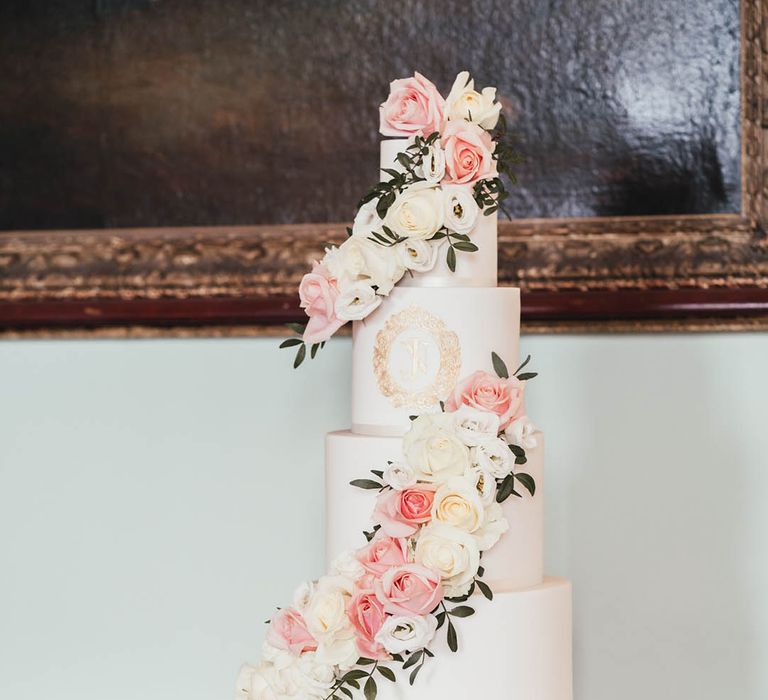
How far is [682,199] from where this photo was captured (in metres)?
2.03

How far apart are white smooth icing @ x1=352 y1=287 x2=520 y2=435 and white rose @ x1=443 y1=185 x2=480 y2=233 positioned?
90mm

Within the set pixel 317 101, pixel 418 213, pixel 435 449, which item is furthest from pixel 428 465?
pixel 317 101

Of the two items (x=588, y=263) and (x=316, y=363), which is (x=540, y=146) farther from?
(x=316, y=363)

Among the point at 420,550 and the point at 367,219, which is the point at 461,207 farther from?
the point at 420,550

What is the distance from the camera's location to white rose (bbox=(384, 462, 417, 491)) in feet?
4.93

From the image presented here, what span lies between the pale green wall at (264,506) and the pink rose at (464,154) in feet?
1.90

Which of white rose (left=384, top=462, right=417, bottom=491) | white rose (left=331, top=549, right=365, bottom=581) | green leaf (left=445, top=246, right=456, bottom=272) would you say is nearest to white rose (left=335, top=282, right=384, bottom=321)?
green leaf (left=445, top=246, right=456, bottom=272)

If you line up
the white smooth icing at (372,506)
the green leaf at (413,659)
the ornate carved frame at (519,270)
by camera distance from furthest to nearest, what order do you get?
the ornate carved frame at (519,270), the white smooth icing at (372,506), the green leaf at (413,659)

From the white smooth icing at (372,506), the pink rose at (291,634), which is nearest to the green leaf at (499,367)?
the white smooth icing at (372,506)

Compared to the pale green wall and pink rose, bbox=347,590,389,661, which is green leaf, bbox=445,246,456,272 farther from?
the pale green wall

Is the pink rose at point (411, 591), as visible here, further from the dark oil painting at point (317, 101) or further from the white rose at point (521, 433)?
the dark oil painting at point (317, 101)

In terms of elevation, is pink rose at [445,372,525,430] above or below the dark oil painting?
below

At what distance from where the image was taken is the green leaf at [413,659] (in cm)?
146

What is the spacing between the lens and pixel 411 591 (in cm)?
146
